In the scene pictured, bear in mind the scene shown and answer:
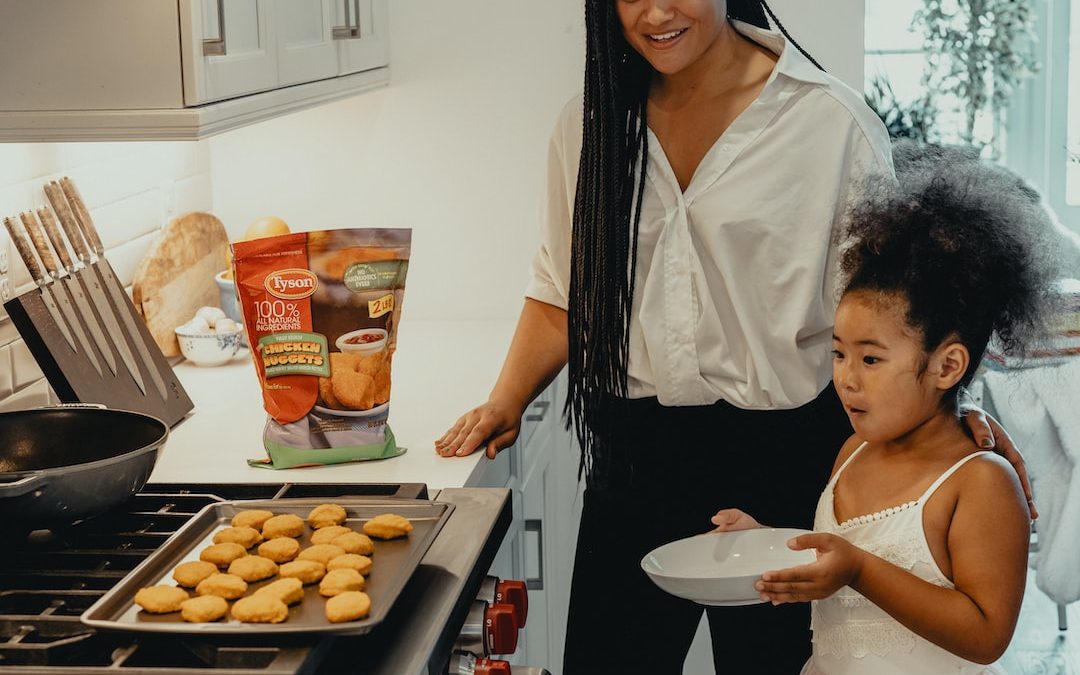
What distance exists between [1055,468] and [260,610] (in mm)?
2468

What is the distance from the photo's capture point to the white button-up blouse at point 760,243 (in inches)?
64.1

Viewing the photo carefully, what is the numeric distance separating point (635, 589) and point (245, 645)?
84 cm

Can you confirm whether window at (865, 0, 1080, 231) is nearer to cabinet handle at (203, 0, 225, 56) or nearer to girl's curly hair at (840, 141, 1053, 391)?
girl's curly hair at (840, 141, 1053, 391)

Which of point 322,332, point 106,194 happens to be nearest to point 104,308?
point 106,194

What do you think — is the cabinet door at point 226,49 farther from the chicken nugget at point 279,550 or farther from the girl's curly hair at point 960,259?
the girl's curly hair at point 960,259

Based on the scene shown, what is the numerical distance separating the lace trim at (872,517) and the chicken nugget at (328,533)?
607 mm

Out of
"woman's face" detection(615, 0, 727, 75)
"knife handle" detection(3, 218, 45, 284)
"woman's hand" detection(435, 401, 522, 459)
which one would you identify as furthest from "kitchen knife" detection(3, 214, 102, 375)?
"woman's face" detection(615, 0, 727, 75)

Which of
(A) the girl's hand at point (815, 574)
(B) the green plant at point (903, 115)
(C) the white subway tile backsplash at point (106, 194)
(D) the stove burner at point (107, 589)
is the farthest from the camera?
(B) the green plant at point (903, 115)

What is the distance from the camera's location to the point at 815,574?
1.30 metres

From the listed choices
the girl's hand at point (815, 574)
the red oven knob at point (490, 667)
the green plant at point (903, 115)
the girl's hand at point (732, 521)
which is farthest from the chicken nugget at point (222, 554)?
the green plant at point (903, 115)

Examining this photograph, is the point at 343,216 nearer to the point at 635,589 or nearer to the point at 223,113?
the point at 223,113

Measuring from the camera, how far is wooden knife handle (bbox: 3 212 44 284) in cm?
167

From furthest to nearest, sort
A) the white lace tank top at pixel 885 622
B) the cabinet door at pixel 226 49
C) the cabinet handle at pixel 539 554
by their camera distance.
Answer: the cabinet handle at pixel 539 554, the cabinet door at pixel 226 49, the white lace tank top at pixel 885 622

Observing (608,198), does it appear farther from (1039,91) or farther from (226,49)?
(1039,91)
